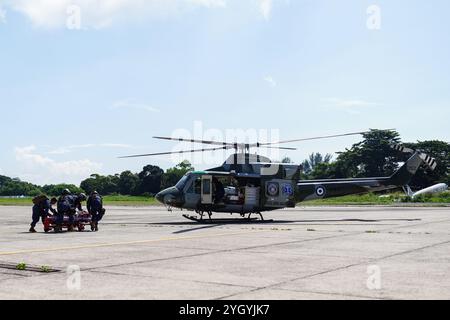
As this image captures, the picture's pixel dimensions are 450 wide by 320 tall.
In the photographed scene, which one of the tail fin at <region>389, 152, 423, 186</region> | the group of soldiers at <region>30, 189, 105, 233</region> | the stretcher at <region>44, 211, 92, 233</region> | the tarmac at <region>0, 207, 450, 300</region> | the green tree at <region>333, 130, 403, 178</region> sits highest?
the green tree at <region>333, 130, 403, 178</region>

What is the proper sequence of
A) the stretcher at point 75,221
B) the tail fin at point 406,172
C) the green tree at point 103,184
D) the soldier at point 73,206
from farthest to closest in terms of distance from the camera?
the green tree at point 103,184 < the tail fin at point 406,172 < the soldier at point 73,206 < the stretcher at point 75,221

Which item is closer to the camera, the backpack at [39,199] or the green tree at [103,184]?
the backpack at [39,199]

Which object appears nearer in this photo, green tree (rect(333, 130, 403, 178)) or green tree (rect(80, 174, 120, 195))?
green tree (rect(333, 130, 403, 178))

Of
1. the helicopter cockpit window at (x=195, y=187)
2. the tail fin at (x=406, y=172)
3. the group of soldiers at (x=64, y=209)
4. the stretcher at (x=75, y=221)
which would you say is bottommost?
the stretcher at (x=75, y=221)

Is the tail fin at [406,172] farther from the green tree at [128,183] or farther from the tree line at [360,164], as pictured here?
the green tree at [128,183]

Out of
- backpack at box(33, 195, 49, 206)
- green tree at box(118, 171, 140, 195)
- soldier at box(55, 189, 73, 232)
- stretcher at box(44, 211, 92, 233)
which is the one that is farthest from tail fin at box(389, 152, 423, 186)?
green tree at box(118, 171, 140, 195)

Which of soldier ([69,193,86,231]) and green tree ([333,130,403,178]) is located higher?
green tree ([333,130,403,178])

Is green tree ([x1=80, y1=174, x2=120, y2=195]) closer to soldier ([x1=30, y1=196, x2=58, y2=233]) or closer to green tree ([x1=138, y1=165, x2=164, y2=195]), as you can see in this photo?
green tree ([x1=138, y1=165, x2=164, y2=195])

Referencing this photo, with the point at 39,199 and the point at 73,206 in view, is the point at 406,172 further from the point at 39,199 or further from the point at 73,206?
the point at 39,199

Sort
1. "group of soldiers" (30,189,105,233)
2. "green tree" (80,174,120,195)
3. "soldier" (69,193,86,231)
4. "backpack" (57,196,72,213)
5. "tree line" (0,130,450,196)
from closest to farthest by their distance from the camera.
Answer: "group of soldiers" (30,189,105,233) < "backpack" (57,196,72,213) < "soldier" (69,193,86,231) < "tree line" (0,130,450,196) < "green tree" (80,174,120,195)

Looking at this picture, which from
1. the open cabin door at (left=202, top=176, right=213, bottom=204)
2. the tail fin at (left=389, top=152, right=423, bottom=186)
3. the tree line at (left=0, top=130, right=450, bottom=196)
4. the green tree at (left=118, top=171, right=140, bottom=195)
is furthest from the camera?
the green tree at (left=118, top=171, right=140, bottom=195)

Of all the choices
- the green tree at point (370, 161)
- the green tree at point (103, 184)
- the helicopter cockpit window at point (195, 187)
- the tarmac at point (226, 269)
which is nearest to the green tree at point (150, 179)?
the green tree at point (103, 184)

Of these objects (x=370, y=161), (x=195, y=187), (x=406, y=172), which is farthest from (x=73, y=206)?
(x=370, y=161)
